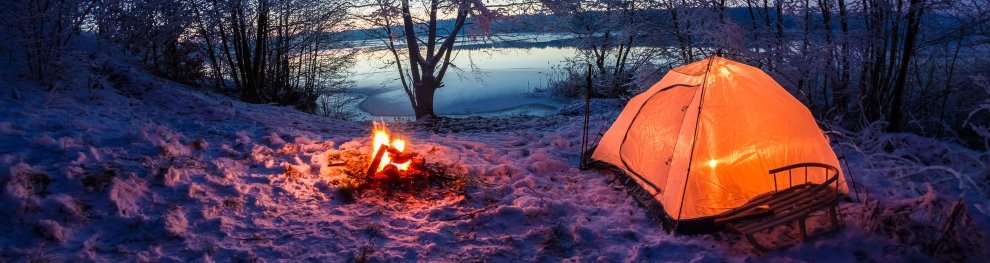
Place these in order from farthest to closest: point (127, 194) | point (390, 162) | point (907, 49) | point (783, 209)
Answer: point (907, 49)
point (390, 162)
point (127, 194)
point (783, 209)

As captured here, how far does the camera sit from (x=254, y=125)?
27.0 ft

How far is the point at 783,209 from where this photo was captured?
4.76 metres

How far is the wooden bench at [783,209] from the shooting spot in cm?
453

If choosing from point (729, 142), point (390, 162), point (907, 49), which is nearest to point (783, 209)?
point (729, 142)

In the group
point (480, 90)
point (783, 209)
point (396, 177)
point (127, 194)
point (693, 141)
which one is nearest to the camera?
point (783, 209)

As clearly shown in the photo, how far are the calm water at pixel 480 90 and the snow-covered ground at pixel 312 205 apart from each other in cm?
1034

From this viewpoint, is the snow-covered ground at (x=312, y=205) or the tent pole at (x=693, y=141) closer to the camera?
the snow-covered ground at (x=312, y=205)

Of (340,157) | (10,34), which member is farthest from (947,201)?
(10,34)

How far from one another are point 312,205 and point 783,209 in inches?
172

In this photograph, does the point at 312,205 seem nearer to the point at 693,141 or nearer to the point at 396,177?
the point at 396,177

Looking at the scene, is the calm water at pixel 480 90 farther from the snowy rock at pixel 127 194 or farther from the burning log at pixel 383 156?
the snowy rock at pixel 127 194

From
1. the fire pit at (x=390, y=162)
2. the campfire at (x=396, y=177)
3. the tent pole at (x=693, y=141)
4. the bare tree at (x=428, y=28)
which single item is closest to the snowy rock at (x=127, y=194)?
the campfire at (x=396, y=177)

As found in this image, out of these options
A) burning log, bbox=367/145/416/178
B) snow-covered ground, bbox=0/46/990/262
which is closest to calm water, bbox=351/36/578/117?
snow-covered ground, bbox=0/46/990/262

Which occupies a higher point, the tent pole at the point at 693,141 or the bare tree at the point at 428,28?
the bare tree at the point at 428,28
